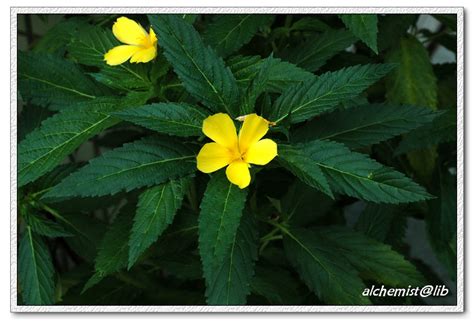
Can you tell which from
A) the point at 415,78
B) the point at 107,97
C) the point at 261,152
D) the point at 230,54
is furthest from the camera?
the point at 415,78

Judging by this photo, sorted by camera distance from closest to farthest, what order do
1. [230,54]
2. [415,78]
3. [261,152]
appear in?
[261,152]
[230,54]
[415,78]

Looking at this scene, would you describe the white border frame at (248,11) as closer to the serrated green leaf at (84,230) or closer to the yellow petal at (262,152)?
the serrated green leaf at (84,230)

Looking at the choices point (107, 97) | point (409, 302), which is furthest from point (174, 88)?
point (409, 302)

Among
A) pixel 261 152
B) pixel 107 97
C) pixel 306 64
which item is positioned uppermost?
pixel 306 64

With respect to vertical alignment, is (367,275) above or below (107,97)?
below

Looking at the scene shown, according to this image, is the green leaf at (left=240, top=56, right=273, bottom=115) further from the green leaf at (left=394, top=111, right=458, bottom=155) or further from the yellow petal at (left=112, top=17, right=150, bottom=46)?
the green leaf at (left=394, top=111, right=458, bottom=155)

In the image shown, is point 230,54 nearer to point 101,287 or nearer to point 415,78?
point 415,78
